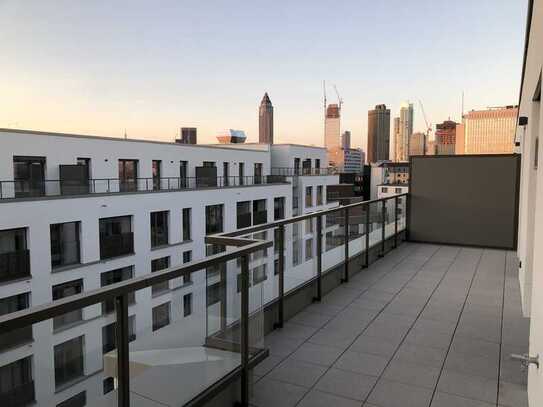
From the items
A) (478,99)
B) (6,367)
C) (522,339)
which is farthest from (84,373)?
Result: (478,99)

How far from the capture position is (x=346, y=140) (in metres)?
106

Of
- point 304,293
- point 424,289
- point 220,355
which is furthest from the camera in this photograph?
point 424,289

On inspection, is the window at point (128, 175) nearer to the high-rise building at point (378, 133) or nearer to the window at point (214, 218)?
the window at point (214, 218)

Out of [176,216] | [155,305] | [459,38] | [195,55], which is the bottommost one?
[176,216]

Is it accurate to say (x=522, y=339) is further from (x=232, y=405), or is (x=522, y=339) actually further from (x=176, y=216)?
(x=176, y=216)

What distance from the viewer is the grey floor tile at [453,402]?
9.09ft

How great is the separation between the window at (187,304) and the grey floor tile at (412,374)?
1.63 meters

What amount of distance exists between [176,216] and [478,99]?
113ft

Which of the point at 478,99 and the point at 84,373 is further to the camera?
the point at 478,99

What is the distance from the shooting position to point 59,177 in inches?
726

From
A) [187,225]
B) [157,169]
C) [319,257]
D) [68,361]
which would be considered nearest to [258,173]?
[157,169]

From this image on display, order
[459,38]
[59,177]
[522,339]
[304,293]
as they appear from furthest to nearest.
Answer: [459,38] < [59,177] < [304,293] < [522,339]

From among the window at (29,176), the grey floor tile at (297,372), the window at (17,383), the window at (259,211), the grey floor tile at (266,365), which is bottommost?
the window at (259,211)

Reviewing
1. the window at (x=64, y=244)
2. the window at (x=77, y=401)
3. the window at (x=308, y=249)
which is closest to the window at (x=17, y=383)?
the window at (x=77, y=401)
